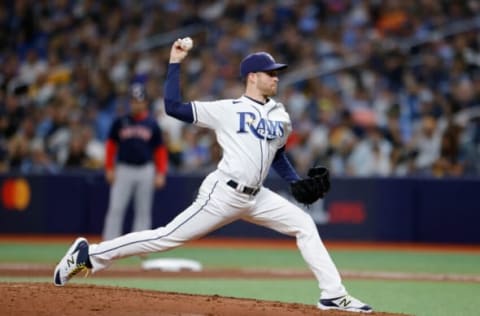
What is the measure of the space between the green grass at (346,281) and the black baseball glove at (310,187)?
44.3 inches

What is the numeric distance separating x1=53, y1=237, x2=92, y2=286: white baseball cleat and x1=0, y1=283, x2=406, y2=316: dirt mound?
0.34 ft

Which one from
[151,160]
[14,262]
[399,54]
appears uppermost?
[399,54]

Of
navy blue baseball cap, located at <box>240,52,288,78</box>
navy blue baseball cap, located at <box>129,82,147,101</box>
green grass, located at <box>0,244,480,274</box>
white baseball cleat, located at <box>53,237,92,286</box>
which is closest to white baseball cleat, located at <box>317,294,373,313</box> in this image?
navy blue baseball cap, located at <box>240,52,288,78</box>

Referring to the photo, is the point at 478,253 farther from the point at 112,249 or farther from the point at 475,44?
the point at 112,249

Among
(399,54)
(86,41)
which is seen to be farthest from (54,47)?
(399,54)

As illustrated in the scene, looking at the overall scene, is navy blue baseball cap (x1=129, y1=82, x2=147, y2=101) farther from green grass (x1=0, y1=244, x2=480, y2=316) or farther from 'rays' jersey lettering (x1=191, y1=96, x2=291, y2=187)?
'rays' jersey lettering (x1=191, y1=96, x2=291, y2=187)

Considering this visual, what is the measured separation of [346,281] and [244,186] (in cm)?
367

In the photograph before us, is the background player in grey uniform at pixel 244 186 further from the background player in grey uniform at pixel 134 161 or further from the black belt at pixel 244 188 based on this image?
the background player in grey uniform at pixel 134 161

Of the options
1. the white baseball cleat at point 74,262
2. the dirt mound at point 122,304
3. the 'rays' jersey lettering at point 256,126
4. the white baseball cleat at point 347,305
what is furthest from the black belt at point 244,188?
the white baseball cleat at point 74,262

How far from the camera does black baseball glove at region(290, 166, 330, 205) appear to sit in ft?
25.8

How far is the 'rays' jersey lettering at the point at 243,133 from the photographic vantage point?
752 centimetres

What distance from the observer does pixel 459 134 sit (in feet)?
49.8

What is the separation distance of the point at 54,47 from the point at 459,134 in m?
7.82

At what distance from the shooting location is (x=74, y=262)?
7.88 meters
